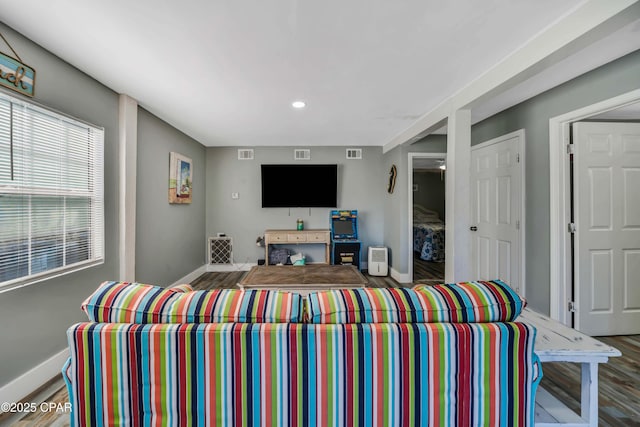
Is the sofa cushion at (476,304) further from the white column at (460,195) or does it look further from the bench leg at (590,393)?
the white column at (460,195)

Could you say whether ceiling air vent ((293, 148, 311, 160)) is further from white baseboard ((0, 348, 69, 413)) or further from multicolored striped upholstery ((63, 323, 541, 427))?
multicolored striped upholstery ((63, 323, 541, 427))

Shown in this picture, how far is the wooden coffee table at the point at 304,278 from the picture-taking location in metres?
2.45

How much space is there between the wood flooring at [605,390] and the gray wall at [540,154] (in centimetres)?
56

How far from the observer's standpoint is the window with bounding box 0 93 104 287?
5.23ft

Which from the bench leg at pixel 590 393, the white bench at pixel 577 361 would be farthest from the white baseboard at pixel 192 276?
the bench leg at pixel 590 393

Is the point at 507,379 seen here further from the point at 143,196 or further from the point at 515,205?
the point at 143,196

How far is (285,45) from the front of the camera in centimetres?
173

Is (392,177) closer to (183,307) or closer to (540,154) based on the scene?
(540,154)

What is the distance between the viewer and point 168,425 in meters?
0.89

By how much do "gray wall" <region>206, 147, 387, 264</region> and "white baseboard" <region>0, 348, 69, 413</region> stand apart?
2931 mm

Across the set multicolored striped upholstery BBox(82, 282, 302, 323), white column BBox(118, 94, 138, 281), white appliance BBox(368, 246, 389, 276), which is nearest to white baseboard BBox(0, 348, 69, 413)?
white column BBox(118, 94, 138, 281)

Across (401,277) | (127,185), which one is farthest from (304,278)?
(401,277)

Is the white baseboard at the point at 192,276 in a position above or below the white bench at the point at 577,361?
below

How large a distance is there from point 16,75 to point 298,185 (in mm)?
3403
